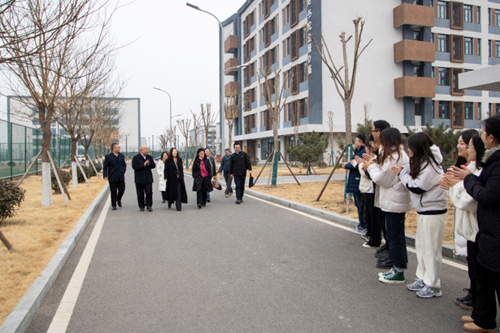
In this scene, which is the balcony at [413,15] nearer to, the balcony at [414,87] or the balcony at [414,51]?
the balcony at [414,51]

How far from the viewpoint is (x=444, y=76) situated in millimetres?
40969

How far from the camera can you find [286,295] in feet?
15.1

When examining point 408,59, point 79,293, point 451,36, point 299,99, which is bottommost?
point 79,293

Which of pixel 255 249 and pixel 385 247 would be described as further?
pixel 255 249

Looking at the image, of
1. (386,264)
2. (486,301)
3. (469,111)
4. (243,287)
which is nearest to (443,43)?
(469,111)

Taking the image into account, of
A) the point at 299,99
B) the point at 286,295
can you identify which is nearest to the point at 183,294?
the point at 286,295

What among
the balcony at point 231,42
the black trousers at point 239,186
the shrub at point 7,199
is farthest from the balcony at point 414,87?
the shrub at point 7,199

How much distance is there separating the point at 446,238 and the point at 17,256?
20.6 feet

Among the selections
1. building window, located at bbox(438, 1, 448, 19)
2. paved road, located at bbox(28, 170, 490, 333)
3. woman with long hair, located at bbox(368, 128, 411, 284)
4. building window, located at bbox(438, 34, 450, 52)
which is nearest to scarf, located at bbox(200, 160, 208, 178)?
paved road, located at bbox(28, 170, 490, 333)

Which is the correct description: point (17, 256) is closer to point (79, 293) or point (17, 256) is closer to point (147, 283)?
point (79, 293)

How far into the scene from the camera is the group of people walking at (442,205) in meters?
3.32

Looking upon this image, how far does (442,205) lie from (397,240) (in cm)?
74

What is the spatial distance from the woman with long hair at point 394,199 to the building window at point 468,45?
41.9 m

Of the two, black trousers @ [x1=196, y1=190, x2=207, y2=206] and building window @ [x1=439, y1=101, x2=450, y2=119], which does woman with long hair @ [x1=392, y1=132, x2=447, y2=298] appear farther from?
building window @ [x1=439, y1=101, x2=450, y2=119]
